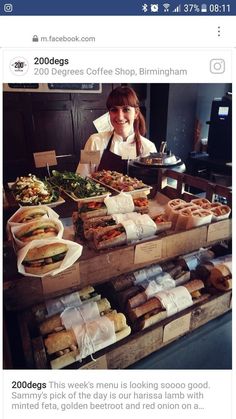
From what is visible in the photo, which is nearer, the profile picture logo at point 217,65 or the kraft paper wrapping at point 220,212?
the profile picture logo at point 217,65

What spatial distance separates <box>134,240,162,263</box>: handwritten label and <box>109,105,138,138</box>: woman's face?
1237 millimetres

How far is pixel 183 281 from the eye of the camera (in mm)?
978

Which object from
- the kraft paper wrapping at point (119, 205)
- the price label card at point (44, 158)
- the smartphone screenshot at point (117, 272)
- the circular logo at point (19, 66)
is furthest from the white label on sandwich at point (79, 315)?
the price label card at point (44, 158)

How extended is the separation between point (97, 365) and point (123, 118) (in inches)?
63.4

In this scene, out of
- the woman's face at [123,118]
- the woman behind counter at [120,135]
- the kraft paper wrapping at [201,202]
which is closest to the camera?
the kraft paper wrapping at [201,202]

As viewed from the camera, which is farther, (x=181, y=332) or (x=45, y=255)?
(x=181, y=332)

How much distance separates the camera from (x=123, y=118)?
1927 millimetres

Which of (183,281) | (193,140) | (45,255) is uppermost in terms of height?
(193,140)

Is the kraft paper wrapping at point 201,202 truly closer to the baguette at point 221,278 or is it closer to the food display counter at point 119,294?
the food display counter at point 119,294

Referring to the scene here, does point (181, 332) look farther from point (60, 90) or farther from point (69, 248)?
point (60, 90)

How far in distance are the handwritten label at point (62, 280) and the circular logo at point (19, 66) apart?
543 mm

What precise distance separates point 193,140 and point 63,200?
241cm

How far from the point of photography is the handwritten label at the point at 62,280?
708 mm

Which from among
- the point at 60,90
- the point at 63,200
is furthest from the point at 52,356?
the point at 60,90
